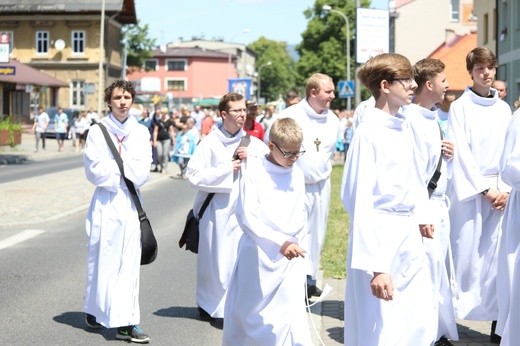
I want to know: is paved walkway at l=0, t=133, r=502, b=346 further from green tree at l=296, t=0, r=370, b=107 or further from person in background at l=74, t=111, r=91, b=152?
green tree at l=296, t=0, r=370, b=107

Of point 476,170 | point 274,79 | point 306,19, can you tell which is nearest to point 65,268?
point 476,170

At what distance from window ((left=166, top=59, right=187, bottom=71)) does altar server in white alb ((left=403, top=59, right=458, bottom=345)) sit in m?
145

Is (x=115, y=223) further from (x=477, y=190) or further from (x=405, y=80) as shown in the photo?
(x=405, y=80)

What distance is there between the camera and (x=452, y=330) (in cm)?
727

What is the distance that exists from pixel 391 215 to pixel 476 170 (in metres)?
2.77

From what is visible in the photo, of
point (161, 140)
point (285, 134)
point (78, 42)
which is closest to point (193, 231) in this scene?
point (285, 134)

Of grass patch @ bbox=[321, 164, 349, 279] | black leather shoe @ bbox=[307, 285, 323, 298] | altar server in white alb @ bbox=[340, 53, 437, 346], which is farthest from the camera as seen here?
grass patch @ bbox=[321, 164, 349, 279]

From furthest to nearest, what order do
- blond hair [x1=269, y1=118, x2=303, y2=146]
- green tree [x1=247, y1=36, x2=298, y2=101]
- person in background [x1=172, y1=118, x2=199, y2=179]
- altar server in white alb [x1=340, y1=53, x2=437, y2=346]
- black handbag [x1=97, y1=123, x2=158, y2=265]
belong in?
green tree [x1=247, y1=36, x2=298, y2=101]
person in background [x1=172, y1=118, x2=199, y2=179]
black handbag [x1=97, y1=123, x2=158, y2=265]
blond hair [x1=269, y1=118, x2=303, y2=146]
altar server in white alb [x1=340, y1=53, x2=437, y2=346]

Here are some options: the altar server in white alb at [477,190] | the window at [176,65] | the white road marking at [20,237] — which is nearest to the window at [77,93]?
the white road marking at [20,237]

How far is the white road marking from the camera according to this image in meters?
13.8

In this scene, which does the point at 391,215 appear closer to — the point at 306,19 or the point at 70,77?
the point at 70,77

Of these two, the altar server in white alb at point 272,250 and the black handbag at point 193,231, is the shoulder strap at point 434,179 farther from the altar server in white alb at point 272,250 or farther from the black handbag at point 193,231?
the black handbag at point 193,231

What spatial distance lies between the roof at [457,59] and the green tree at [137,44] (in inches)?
1190

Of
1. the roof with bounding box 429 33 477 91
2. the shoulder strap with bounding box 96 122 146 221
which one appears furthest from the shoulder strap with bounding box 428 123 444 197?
the roof with bounding box 429 33 477 91
